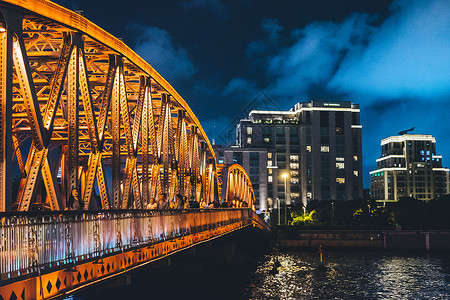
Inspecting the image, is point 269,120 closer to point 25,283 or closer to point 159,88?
point 159,88

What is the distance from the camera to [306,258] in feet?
253

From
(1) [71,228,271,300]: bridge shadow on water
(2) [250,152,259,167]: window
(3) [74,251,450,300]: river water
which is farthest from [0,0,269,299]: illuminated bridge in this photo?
(2) [250,152,259,167]: window

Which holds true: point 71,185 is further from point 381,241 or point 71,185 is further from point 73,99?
point 381,241

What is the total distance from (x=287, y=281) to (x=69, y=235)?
4238 cm

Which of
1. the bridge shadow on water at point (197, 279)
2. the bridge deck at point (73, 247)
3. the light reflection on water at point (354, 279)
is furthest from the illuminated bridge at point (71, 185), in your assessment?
the light reflection on water at point (354, 279)

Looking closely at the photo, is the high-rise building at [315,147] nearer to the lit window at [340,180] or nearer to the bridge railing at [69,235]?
the lit window at [340,180]

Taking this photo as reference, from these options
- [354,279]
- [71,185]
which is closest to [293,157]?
[354,279]

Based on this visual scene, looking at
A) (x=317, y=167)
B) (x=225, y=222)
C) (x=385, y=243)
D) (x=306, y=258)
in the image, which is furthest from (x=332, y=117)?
(x=225, y=222)

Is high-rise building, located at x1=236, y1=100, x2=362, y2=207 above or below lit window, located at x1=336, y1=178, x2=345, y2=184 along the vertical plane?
above

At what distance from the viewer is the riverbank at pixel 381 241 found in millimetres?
92500

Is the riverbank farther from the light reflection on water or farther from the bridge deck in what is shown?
the bridge deck

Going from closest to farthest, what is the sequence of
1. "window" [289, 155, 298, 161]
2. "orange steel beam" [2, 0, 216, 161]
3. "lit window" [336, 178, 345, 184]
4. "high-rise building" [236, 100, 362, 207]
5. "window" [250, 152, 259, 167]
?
"orange steel beam" [2, 0, 216, 161]
"window" [250, 152, 259, 167]
"high-rise building" [236, 100, 362, 207]
"lit window" [336, 178, 345, 184]
"window" [289, 155, 298, 161]

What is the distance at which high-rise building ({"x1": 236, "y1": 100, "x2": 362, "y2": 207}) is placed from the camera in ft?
542

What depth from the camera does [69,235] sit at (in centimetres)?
1244
